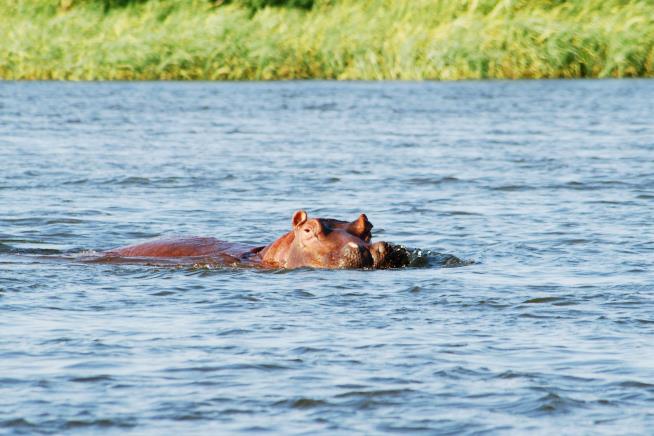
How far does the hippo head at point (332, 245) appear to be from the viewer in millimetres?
9648

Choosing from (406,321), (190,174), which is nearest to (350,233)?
(406,321)

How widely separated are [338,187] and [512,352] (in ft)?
27.7

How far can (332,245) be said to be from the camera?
31.9 feet

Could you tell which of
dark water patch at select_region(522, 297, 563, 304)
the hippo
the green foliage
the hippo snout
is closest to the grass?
the green foliage

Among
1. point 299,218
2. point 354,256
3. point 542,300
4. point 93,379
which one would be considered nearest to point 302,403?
point 93,379

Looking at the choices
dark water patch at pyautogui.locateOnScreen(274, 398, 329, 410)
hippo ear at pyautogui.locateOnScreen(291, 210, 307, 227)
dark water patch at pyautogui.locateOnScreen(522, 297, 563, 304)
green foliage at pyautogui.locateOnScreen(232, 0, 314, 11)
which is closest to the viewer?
dark water patch at pyautogui.locateOnScreen(274, 398, 329, 410)

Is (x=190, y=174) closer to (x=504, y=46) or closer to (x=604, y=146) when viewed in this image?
(x=604, y=146)

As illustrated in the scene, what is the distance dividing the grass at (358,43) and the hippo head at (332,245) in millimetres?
21400

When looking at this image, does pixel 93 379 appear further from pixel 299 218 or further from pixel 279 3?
pixel 279 3

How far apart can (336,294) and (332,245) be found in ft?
2.71

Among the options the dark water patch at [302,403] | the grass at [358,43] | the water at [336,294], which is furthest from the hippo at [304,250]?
the grass at [358,43]

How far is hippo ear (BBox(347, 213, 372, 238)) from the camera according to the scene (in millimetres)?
9594

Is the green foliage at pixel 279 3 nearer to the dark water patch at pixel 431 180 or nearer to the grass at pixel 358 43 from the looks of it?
the grass at pixel 358 43

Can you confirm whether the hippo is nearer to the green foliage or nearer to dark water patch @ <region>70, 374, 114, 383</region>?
dark water patch @ <region>70, 374, 114, 383</region>
